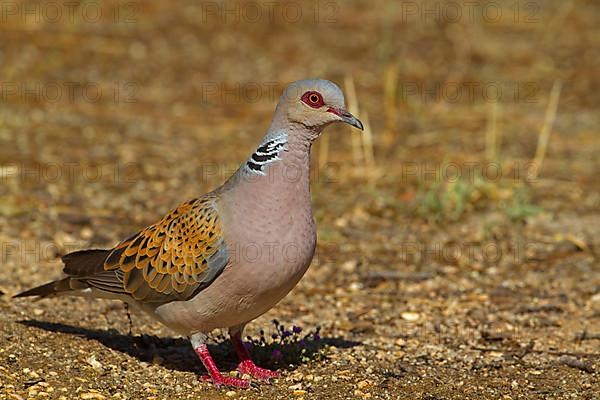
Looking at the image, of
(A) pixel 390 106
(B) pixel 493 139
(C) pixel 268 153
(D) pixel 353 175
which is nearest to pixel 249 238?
(C) pixel 268 153

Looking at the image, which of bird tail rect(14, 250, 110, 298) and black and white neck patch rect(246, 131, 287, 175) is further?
bird tail rect(14, 250, 110, 298)

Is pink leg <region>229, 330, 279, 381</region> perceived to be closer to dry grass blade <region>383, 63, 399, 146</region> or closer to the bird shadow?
the bird shadow

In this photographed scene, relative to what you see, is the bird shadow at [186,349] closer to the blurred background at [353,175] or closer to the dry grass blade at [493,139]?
the blurred background at [353,175]

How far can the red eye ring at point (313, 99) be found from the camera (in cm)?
445

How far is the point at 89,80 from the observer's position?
439 inches

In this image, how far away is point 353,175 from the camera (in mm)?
8773

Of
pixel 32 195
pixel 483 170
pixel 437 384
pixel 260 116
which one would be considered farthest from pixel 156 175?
pixel 437 384

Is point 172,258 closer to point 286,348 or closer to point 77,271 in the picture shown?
point 77,271

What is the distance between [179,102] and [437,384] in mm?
6600

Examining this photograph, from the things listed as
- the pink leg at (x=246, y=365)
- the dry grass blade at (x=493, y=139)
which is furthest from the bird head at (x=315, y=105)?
the dry grass blade at (x=493, y=139)

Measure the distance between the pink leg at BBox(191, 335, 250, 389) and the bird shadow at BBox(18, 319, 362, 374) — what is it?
0.86 feet

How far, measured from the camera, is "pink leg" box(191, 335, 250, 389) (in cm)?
465

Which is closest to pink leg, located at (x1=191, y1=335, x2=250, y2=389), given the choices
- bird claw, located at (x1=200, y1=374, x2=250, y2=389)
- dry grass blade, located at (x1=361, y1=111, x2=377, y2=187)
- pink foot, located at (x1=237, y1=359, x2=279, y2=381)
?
bird claw, located at (x1=200, y1=374, x2=250, y2=389)

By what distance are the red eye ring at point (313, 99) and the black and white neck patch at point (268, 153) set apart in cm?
18
